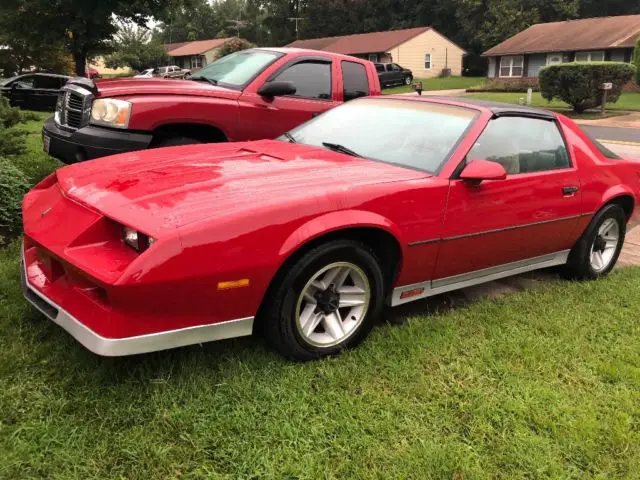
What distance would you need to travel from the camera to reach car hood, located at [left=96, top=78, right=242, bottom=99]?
205 inches

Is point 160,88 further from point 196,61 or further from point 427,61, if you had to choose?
point 196,61

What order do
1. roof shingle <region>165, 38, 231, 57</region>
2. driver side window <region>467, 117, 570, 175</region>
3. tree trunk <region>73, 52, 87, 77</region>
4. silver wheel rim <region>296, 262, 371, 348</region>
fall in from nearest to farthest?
silver wheel rim <region>296, 262, 371, 348</region> < driver side window <region>467, 117, 570, 175</region> < tree trunk <region>73, 52, 87, 77</region> < roof shingle <region>165, 38, 231, 57</region>

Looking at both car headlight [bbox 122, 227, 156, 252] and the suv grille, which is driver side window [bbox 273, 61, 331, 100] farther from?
car headlight [bbox 122, 227, 156, 252]

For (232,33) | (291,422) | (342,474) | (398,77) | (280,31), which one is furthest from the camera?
(232,33)

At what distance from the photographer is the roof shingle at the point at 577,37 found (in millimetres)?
37188

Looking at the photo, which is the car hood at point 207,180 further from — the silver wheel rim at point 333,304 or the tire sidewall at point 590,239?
the tire sidewall at point 590,239

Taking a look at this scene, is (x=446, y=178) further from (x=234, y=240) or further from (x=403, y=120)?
(x=234, y=240)

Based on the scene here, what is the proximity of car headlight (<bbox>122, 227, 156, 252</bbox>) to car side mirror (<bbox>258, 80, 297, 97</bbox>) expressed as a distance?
3364 mm

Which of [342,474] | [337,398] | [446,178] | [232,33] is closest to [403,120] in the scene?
[446,178]

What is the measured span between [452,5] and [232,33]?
40.0m

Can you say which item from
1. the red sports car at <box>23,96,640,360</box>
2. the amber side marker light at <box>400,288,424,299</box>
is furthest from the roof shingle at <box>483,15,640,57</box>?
the amber side marker light at <box>400,288,424,299</box>

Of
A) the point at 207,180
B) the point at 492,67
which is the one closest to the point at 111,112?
the point at 207,180

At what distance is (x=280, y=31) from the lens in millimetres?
74188

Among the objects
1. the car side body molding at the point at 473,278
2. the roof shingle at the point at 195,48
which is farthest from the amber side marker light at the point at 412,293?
the roof shingle at the point at 195,48
